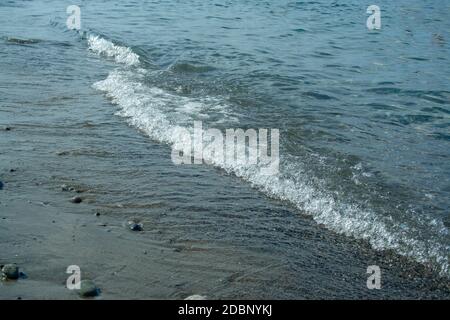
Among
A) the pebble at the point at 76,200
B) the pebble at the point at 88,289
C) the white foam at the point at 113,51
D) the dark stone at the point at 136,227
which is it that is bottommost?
the pebble at the point at 88,289

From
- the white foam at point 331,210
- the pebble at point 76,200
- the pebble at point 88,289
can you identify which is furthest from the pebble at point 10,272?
the white foam at point 331,210

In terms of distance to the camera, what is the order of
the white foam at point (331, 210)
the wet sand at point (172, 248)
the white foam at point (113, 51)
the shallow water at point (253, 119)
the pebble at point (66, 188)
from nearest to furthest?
the wet sand at point (172, 248), the white foam at point (331, 210), the shallow water at point (253, 119), the pebble at point (66, 188), the white foam at point (113, 51)

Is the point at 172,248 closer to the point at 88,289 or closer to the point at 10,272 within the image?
the point at 88,289

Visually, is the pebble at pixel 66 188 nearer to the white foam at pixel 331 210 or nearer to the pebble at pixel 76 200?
the pebble at pixel 76 200

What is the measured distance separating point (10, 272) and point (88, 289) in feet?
2.21

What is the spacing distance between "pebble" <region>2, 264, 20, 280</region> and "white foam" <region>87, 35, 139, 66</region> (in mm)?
8705

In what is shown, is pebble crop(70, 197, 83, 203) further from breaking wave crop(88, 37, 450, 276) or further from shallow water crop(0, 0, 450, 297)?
breaking wave crop(88, 37, 450, 276)

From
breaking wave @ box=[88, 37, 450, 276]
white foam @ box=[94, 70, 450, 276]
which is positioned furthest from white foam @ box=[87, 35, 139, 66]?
white foam @ box=[94, 70, 450, 276]

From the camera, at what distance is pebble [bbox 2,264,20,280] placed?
4.12 meters

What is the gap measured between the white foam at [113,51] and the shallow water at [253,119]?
2.3 inches

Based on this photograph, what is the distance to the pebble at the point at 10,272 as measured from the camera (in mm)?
Answer: 4125

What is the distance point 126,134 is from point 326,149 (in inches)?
118

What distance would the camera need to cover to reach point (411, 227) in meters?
5.37
